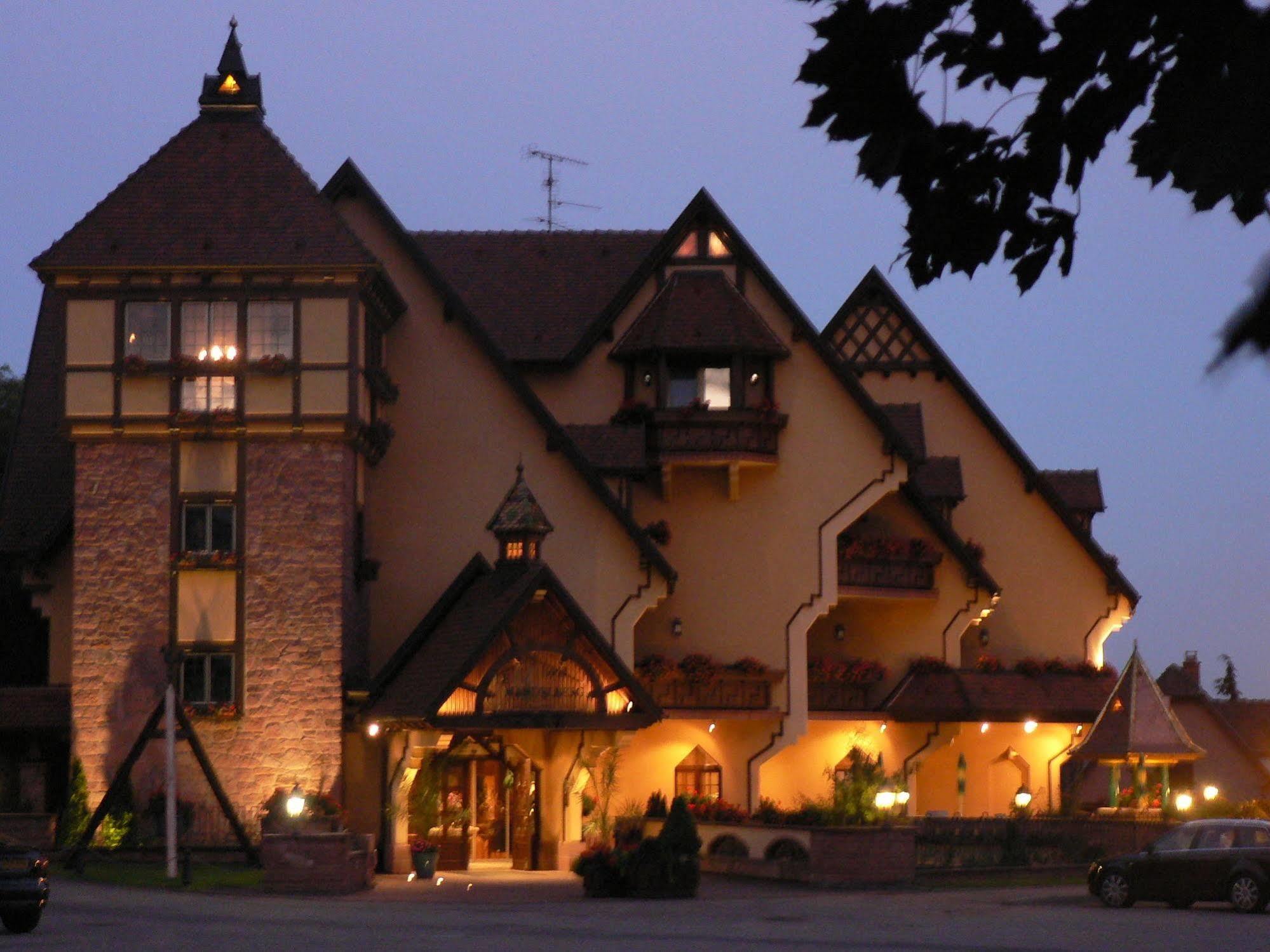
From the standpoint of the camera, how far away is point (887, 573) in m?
45.6

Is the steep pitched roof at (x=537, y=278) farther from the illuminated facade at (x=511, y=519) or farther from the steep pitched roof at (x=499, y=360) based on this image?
the steep pitched roof at (x=499, y=360)

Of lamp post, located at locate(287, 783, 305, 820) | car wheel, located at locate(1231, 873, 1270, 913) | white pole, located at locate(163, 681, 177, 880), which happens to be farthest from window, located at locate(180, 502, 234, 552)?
car wheel, located at locate(1231, 873, 1270, 913)

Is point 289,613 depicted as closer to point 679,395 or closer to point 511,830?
point 511,830

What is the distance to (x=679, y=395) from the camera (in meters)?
43.7

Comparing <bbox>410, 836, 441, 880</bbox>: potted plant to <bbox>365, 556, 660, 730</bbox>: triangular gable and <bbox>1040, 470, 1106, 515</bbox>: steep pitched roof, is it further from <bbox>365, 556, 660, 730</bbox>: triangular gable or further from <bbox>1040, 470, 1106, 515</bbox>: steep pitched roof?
<bbox>1040, 470, 1106, 515</bbox>: steep pitched roof

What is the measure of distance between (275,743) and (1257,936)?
1778cm

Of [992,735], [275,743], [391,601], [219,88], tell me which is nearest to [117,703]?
[275,743]

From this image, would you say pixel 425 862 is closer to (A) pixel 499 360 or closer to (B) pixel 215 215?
(A) pixel 499 360

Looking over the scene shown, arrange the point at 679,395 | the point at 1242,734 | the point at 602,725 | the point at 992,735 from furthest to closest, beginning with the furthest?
the point at 1242,734
the point at 992,735
the point at 679,395
the point at 602,725

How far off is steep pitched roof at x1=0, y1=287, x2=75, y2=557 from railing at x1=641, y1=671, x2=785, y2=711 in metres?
11.9

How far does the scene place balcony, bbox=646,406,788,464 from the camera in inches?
1690

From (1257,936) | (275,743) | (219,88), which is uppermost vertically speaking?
Answer: (219,88)

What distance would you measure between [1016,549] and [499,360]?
14.8 m

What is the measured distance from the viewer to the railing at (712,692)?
141 feet
